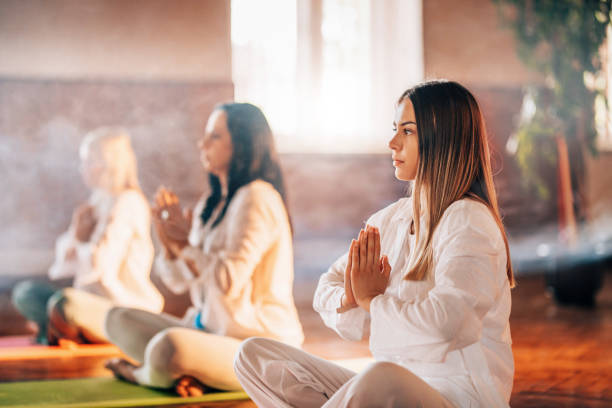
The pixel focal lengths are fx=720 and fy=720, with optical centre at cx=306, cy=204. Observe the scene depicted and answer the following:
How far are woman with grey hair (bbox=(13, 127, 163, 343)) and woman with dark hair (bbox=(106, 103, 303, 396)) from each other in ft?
2.72

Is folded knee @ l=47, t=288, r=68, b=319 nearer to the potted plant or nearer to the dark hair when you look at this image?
the dark hair

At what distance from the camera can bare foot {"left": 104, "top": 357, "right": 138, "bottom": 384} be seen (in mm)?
2510

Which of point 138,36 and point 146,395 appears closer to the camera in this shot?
point 146,395

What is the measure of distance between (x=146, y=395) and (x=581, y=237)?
3249mm

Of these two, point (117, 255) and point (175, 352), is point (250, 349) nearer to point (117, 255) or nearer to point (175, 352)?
point (175, 352)

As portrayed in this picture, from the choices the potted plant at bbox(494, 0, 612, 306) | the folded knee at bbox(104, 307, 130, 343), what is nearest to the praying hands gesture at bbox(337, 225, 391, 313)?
the folded knee at bbox(104, 307, 130, 343)

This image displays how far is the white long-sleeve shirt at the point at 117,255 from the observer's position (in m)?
3.30

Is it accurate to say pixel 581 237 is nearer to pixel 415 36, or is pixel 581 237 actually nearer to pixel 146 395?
pixel 415 36

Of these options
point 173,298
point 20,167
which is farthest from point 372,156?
point 20,167

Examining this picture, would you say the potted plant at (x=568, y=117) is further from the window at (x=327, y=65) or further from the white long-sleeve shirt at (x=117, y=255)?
the white long-sleeve shirt at (x=117, y=255)

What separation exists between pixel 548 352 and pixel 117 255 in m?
1.98

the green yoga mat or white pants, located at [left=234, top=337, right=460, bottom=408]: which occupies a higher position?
white pants, located at [left=234, top=337, right=460, bottom=408]

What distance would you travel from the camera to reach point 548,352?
3.15 meters

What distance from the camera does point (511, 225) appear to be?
233 inches
